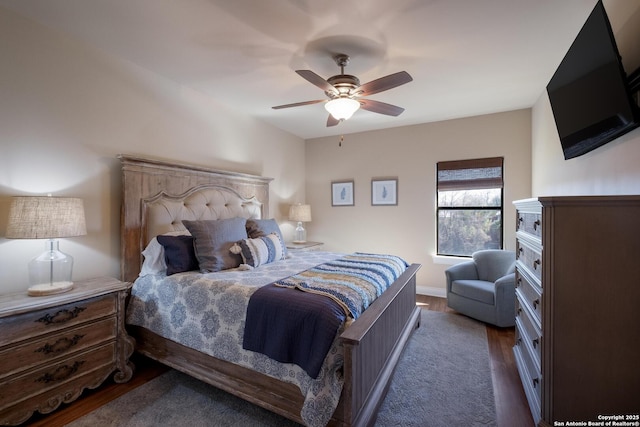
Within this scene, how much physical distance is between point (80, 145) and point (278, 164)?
8.77 ft

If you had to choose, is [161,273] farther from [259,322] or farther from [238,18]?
[238,18]

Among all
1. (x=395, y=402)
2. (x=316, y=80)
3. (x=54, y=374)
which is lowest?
(x=395, y=402)

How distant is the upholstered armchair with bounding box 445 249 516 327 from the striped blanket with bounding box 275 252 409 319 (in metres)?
1.03

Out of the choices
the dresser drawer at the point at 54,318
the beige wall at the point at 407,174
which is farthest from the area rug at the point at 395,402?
the beige wall at the point at 407,174

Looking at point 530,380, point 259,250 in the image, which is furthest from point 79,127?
point 530,380

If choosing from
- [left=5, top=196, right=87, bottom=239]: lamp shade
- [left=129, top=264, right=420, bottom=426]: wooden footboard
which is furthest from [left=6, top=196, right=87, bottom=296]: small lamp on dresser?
[left=129, top=264, right=420, bottom=426]: wooden footboard

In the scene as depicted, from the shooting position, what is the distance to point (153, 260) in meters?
2.49

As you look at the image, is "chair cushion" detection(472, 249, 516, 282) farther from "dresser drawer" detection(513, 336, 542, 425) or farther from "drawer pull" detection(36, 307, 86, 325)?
"drawer pull" detection(36, 307, 86, 325)

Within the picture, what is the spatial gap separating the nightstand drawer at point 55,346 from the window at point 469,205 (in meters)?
4.10

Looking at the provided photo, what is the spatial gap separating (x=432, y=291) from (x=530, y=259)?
263 centimetres

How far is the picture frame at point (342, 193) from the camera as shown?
496cm

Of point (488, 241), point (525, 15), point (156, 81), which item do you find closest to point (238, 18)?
point (156, 81)

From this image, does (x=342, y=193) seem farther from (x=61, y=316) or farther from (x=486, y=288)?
(x=61, y=316)

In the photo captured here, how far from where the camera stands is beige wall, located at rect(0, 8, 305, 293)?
6.52 feet
